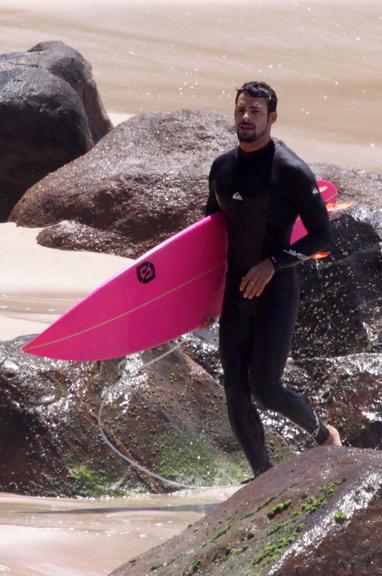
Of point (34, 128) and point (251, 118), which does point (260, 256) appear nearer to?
point (251, 118)

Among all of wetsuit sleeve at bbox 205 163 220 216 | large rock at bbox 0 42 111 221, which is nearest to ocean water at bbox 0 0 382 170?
large rock at bbox 0 42 111 221

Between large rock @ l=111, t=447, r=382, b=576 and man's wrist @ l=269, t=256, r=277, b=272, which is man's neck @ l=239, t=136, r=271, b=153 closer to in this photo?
man's wrist @ l=269, t=256, r=277, b=272

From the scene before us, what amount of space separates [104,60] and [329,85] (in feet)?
12.3

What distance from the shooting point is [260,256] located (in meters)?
5.46

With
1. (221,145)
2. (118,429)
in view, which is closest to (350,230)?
(118,429)

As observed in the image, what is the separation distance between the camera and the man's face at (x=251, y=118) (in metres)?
5.29

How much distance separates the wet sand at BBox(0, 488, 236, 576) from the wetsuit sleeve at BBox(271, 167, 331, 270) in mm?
1070

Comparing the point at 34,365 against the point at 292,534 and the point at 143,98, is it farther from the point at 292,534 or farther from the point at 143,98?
the point at 143,98

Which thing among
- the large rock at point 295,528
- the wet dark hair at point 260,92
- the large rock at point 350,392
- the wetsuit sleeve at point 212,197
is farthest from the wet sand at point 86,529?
the wet dark hair at point 260,92

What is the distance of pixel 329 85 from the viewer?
72.1 feet

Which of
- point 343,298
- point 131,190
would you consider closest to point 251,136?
point 343,298

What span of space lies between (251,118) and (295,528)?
7.53 ft

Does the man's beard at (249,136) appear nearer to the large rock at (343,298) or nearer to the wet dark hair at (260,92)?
the wet dark hair at (260,92)

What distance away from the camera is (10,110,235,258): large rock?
1090cm
